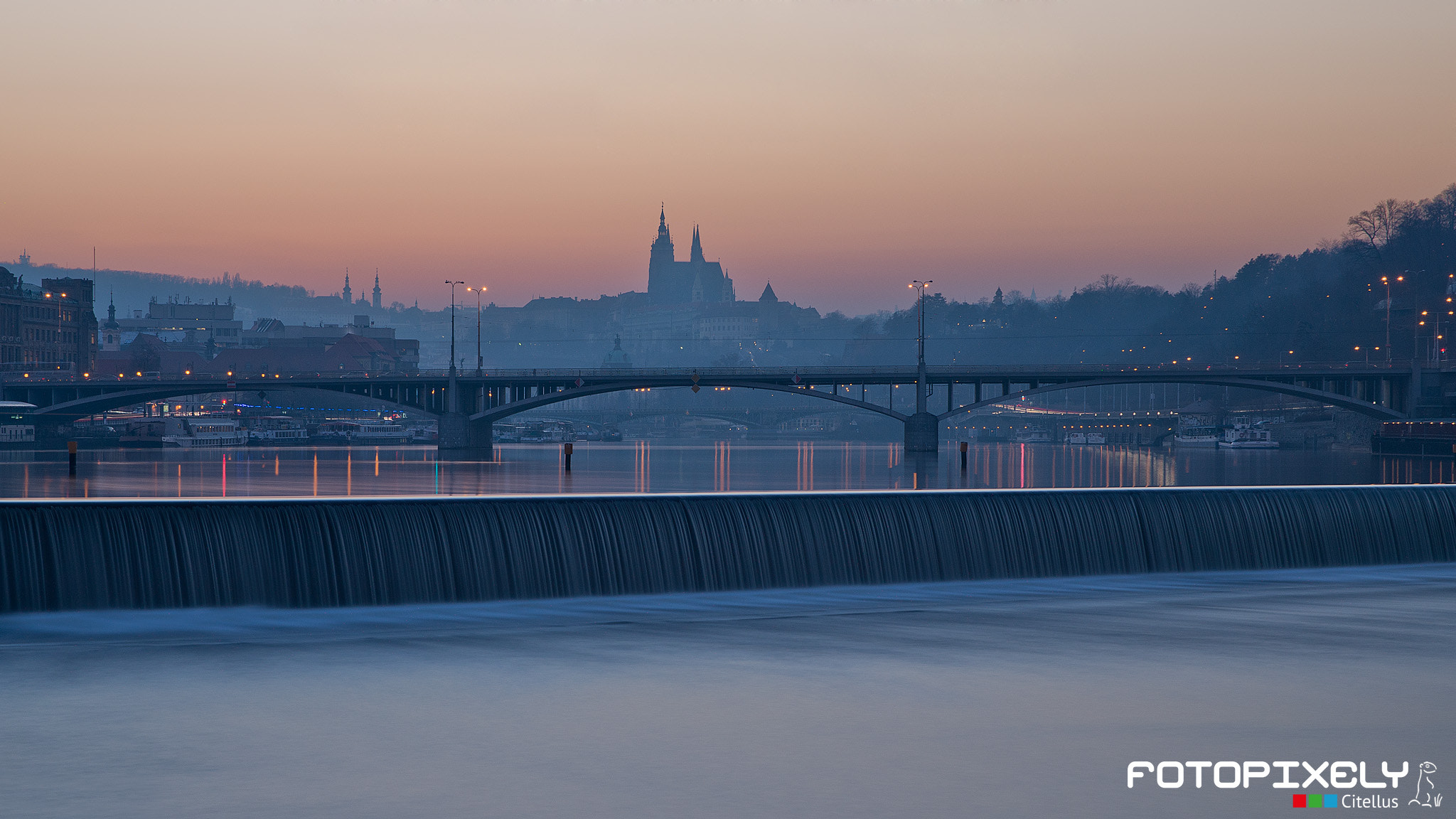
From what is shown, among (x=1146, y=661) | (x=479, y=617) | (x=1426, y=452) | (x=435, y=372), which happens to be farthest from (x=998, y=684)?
(x=435, y=372)

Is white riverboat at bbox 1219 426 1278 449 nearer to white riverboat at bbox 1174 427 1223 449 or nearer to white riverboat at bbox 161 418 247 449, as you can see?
white riverboat at bbox 1174 427 1223 449

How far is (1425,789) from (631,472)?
60.5 meters

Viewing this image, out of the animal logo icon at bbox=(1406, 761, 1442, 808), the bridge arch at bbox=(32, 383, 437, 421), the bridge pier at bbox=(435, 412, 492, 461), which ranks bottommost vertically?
the bridge pier at bbox=(435, 412, 492, 461)

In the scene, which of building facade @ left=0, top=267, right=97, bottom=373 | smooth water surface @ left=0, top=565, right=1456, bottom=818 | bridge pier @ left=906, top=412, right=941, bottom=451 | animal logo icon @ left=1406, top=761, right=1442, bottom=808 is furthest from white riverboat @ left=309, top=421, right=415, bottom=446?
animal logo icon @ left=1406, top=761, right=1442, bottom=808

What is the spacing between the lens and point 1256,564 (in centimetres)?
3444

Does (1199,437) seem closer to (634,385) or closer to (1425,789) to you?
(634,385)

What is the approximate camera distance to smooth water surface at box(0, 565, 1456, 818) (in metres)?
14.2

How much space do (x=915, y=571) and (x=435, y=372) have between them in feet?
319

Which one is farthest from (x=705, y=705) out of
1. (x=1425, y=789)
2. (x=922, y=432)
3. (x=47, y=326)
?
(x=47, y=326)

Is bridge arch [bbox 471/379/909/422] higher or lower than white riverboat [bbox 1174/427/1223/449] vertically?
higher

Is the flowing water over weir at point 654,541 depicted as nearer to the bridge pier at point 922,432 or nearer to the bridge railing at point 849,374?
the bridge pier at point 922,432

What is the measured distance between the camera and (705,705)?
61.0ft

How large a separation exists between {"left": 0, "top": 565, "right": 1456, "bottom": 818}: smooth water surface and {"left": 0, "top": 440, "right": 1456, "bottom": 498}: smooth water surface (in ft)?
83.6

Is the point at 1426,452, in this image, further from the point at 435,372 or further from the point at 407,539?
the point at 407,539
